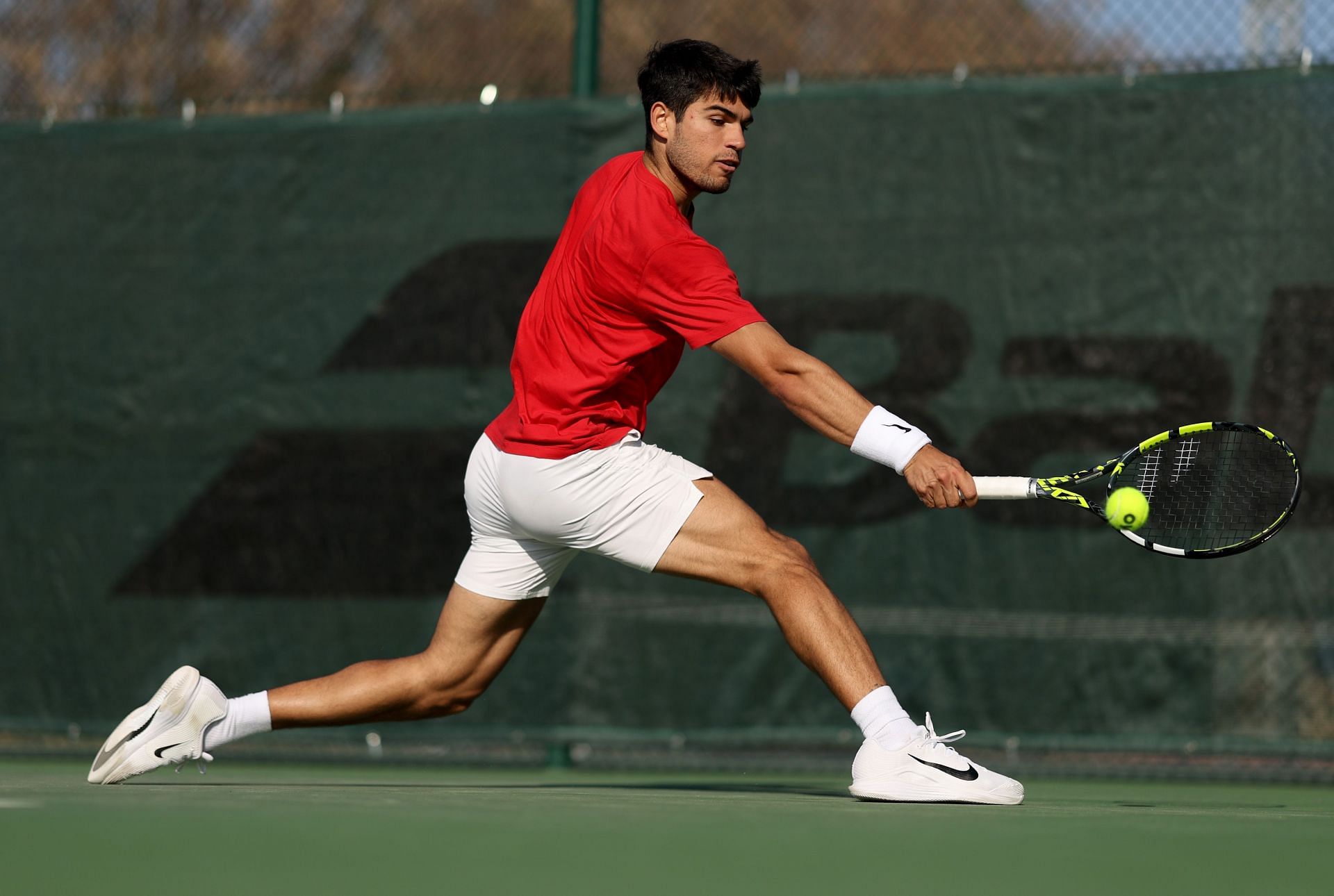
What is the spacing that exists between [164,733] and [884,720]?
165cm

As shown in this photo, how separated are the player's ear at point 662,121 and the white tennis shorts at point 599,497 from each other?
26.0 inches

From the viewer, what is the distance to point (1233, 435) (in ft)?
14.5

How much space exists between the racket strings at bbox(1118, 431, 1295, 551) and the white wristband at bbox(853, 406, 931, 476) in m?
0.62

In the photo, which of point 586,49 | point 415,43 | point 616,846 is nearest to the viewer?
point 616,846

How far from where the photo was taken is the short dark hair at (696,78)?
3.75 m

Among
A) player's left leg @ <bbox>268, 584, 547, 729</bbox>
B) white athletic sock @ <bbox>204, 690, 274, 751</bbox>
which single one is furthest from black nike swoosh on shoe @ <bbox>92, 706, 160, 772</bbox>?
player's left leg @ <bbox>268, 584, 547, 729</bbox>

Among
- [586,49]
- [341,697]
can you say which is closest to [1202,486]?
[341,697]

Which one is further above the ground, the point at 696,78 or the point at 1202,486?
the point at 696,78

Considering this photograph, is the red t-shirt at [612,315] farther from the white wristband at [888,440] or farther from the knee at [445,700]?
the knee at [445,700]

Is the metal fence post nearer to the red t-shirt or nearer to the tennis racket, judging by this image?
the red t-shirt

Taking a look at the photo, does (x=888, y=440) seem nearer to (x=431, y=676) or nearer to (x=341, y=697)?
(x=431, y=676)

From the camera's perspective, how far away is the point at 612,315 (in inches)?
147

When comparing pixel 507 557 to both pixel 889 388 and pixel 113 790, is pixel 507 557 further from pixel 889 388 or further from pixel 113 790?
pixel 889 388

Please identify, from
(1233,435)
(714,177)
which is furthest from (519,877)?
(1233,435)
